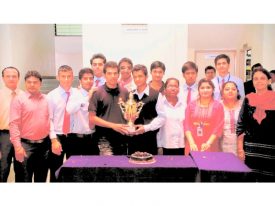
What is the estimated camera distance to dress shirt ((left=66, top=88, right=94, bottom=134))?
372 centimetres

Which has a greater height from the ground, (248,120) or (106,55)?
(106,55)

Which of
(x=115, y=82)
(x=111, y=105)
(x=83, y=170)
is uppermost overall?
(x=115, y=82)

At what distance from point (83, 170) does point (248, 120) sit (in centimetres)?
178

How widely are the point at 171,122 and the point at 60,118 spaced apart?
1.19 m

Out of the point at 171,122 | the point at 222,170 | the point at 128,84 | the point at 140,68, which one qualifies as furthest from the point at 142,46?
Answer: the point at 222,170

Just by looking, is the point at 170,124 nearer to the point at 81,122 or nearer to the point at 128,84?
the point at 128,84

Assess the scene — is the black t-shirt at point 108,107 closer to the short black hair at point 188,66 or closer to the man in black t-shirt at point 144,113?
the man in black t-shirt at point 144,113

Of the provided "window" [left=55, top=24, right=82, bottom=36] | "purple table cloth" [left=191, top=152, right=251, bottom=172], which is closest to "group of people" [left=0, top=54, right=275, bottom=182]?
"purple table cloth" [left=191, top=152, right=251, bottom=172]

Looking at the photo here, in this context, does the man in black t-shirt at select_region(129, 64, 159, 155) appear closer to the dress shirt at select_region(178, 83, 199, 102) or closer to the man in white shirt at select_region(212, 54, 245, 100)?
the dress shirt at select_region(178, 83, 199, 102)

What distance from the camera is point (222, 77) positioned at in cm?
373

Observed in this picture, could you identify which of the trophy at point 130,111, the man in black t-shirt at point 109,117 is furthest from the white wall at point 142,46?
the trophy at point 130,111
